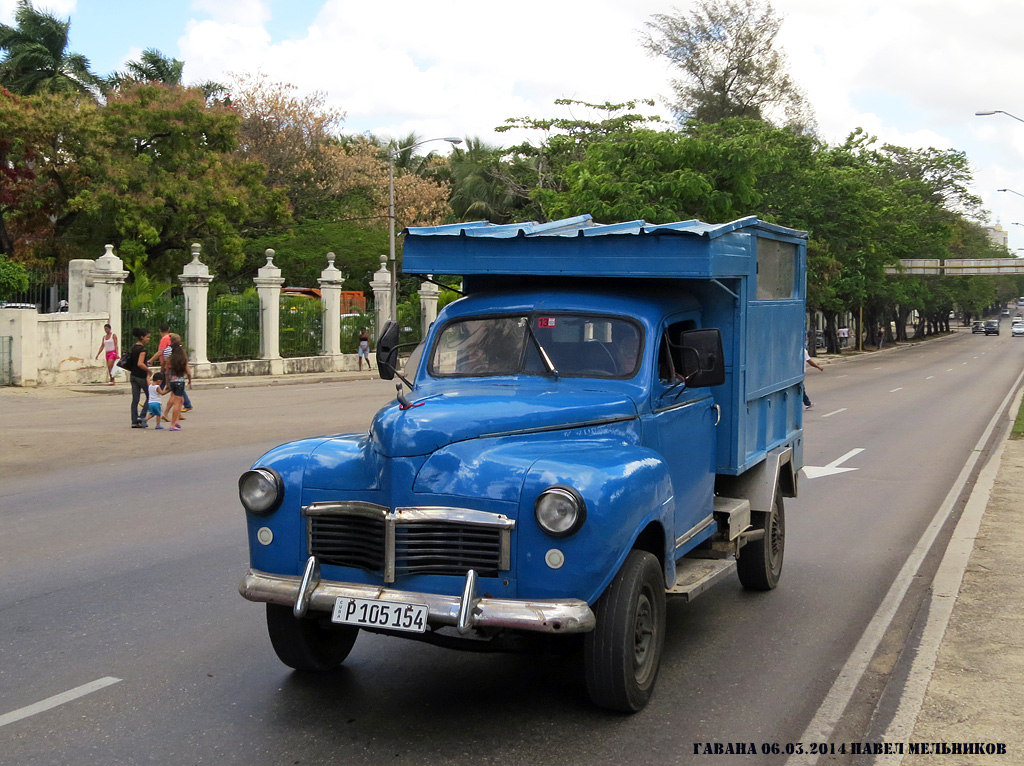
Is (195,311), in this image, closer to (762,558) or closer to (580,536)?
(762,558)

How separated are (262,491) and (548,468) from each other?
138cm

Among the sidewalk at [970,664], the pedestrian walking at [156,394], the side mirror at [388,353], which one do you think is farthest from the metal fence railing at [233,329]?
the side mirror at [388,353]

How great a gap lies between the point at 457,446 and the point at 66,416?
56.2 feet

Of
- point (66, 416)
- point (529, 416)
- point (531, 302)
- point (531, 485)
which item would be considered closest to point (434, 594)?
point (531, 485)

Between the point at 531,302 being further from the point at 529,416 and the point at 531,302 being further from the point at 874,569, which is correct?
the point at 874,569

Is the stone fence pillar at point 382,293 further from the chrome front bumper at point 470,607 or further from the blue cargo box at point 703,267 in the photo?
the chrome front bumper at point 470,607

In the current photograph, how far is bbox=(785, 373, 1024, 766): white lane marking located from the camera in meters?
5.11

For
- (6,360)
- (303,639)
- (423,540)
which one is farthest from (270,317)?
(423,540)

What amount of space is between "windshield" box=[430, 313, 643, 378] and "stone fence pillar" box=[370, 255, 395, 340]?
109ft

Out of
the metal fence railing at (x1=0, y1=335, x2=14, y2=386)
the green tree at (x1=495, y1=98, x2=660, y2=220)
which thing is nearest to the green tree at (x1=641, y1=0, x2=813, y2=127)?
the green tree at (x1=495, y1=98, x2=660, y2=220)

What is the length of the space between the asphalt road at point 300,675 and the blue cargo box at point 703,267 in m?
1.28

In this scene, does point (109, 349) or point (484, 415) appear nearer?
point (484, 415)

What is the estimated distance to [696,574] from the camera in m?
6.32

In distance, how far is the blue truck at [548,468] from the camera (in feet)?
15.4
